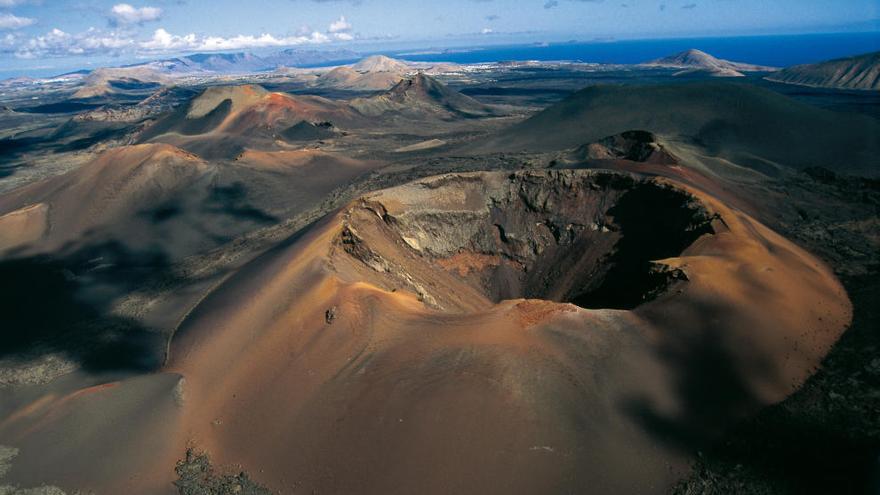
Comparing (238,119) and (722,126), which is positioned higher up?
(722,126)

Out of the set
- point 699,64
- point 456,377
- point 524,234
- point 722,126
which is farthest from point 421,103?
point 699,64

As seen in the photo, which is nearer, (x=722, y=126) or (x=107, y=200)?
(x=107, y=200)

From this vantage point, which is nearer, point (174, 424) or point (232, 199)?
point (174, 424)

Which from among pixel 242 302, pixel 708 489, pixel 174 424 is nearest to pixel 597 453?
pixel 708 489

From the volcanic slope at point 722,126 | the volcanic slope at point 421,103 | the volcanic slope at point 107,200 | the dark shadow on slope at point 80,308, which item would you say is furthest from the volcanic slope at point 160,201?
the volcanic slope at point 421,103

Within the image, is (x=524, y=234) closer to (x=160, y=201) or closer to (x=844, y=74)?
(x=160, y=201)

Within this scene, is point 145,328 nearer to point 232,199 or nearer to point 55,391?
point 55,391
